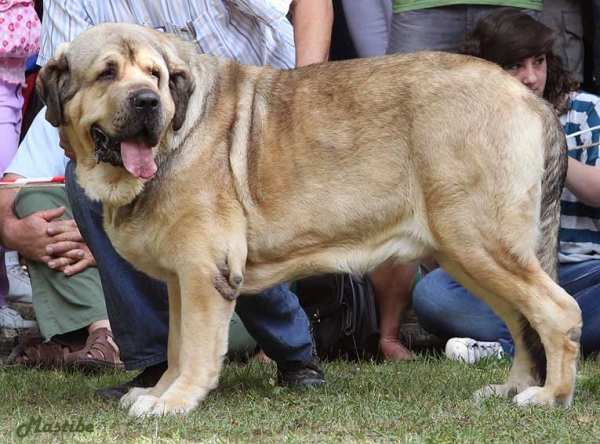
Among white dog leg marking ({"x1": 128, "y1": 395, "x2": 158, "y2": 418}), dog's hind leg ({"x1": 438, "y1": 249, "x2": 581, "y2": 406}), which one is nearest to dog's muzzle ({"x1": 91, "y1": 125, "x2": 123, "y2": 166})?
white dog leg marking ({"x1": 128, "y1": 395, "x2": 158, "y2": 418})

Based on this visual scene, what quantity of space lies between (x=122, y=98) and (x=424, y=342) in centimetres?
341

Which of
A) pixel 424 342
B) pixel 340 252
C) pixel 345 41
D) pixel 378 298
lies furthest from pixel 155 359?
pixel 345 41

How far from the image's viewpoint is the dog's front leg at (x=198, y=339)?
466 centimetres

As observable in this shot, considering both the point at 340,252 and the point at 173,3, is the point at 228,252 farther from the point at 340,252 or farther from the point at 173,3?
the point at 173,3

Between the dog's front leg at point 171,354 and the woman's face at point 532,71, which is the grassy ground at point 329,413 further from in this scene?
the woman's face at point 532,71

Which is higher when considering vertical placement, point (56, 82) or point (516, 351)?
point (56, 82)

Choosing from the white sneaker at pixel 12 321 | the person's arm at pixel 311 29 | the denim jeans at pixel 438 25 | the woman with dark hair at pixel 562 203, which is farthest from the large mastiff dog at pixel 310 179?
the white sneaker at pixel 12 321

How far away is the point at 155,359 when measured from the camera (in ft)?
17.5

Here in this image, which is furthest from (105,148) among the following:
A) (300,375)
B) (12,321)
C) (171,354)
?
(12,321)

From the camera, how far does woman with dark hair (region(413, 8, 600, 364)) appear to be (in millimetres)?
6336

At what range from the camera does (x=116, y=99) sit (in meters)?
4.49

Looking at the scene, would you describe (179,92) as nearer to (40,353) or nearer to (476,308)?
(40,353)

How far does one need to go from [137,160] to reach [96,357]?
6.24 feet

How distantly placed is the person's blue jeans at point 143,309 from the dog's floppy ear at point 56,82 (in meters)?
0.52
